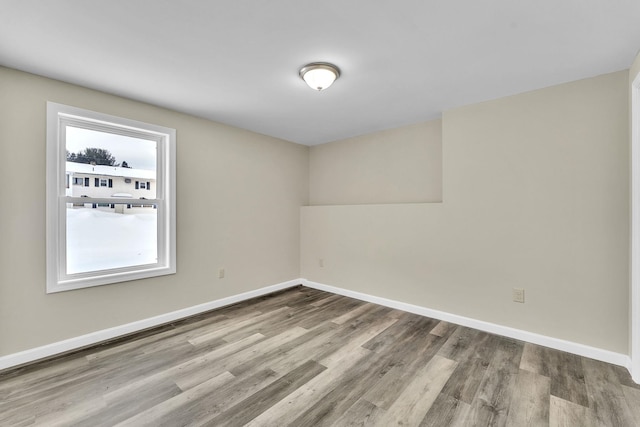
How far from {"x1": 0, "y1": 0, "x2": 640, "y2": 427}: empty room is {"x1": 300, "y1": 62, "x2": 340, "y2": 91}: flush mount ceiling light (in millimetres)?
33

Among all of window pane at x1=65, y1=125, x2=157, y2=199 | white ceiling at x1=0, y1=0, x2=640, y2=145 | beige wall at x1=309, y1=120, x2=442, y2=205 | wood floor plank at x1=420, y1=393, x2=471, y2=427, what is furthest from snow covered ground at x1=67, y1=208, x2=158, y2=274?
wood floor plank at x1=420, y1=393, x2=471, y2=427

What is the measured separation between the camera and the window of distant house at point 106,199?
2414mm

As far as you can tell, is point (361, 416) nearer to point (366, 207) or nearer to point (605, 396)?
point (605, 396)

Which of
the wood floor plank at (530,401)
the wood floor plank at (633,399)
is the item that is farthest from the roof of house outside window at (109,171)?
the wood floor plank at (633,399)

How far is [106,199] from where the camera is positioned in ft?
8.97

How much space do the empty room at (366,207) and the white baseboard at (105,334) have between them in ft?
0.06

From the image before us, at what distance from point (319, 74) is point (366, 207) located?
2.01 metres

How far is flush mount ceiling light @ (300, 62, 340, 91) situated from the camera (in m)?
2.15

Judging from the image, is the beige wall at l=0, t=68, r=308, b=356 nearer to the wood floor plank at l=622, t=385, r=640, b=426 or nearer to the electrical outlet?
the electrical outlet

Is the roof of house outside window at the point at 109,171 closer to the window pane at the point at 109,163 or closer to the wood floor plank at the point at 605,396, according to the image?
the window pane at the point at 109,163

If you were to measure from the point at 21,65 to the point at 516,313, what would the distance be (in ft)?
15.3

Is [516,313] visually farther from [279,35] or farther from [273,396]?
[279,35]

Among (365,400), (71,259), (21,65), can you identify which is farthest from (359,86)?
(71,259)

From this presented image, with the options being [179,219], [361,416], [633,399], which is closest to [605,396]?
[633,399]
